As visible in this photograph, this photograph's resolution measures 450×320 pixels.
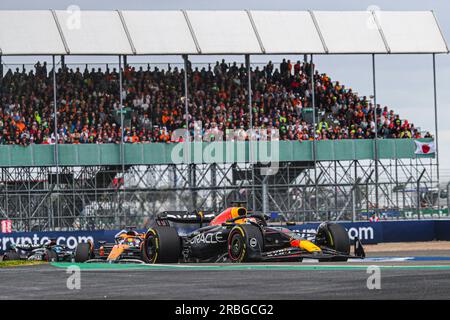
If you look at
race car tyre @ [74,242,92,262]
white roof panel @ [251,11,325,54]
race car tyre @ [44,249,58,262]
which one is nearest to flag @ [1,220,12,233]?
race car tyre @ [44,249,58,262]

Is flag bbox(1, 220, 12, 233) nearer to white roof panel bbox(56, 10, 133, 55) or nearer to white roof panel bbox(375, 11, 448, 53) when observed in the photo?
white roof panel bbox(56, 10, 133, 55)

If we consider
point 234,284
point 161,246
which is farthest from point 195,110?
point 234,284

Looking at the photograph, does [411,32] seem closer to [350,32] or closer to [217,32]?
[350,32]

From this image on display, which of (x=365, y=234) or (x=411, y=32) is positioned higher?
(x=411, y=32)

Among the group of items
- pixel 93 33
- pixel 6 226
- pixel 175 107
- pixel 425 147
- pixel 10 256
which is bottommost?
pixel 10 256

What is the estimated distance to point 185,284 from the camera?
13.4 meters

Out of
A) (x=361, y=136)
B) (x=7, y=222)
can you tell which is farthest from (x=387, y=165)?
(x=7, y=222)

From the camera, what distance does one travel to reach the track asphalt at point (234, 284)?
37.4 ft

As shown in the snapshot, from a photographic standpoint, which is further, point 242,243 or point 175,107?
point 175,107

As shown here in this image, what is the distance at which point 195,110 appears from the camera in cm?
4519

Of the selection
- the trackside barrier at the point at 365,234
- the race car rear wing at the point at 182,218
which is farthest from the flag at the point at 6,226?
the race car rear wing at the point at 182,218

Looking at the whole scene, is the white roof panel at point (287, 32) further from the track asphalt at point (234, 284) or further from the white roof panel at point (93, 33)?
the track asphalt at point (234, 284)

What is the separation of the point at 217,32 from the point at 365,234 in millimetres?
14096

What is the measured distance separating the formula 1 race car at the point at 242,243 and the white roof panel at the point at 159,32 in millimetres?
20960
